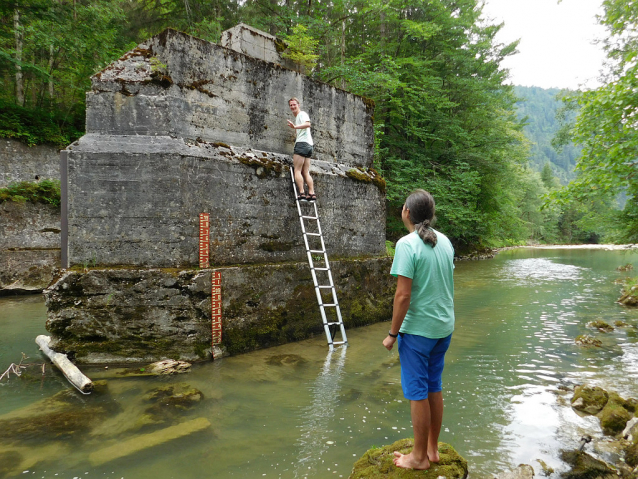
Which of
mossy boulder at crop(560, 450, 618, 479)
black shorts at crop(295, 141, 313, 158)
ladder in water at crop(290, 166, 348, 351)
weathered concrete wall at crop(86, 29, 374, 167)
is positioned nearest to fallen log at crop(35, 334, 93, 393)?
weathered concrete wall at crop(86, 29, 374, 167)

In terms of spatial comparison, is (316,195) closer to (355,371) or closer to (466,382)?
(355,371)

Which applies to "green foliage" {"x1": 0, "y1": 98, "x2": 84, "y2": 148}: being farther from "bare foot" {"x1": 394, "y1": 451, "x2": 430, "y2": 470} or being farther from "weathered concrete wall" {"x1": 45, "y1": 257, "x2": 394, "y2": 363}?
"bare foot" {"x1": 394, "y1": 451, "x2": 430, "y2": 470}

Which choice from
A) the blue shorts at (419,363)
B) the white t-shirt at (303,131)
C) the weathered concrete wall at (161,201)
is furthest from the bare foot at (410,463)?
the white t-shirt at (303,131)

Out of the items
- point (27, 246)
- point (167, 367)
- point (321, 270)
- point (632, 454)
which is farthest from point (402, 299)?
point (27, 246)

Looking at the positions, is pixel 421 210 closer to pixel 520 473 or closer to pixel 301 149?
pixel 520 473

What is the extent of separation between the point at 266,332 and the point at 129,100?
401 centimetres

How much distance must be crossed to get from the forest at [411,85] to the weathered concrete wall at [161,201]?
10.6ft

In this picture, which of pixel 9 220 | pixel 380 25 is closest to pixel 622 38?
pixel 380 25

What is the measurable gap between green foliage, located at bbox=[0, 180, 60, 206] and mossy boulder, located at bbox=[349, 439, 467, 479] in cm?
1256

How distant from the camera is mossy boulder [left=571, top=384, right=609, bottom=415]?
4.27m

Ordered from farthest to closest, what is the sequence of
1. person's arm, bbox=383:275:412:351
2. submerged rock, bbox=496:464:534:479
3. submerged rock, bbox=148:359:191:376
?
submerged rock, bbox=148:359:191:376
submerged rock, bbox=496:464:534:479
person's arm, bbox=383:275:412:351

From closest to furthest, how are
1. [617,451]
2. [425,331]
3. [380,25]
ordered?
[425,331] → [617,451] → [380,25]

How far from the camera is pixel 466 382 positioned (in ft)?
16.6

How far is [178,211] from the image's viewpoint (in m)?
5.61
